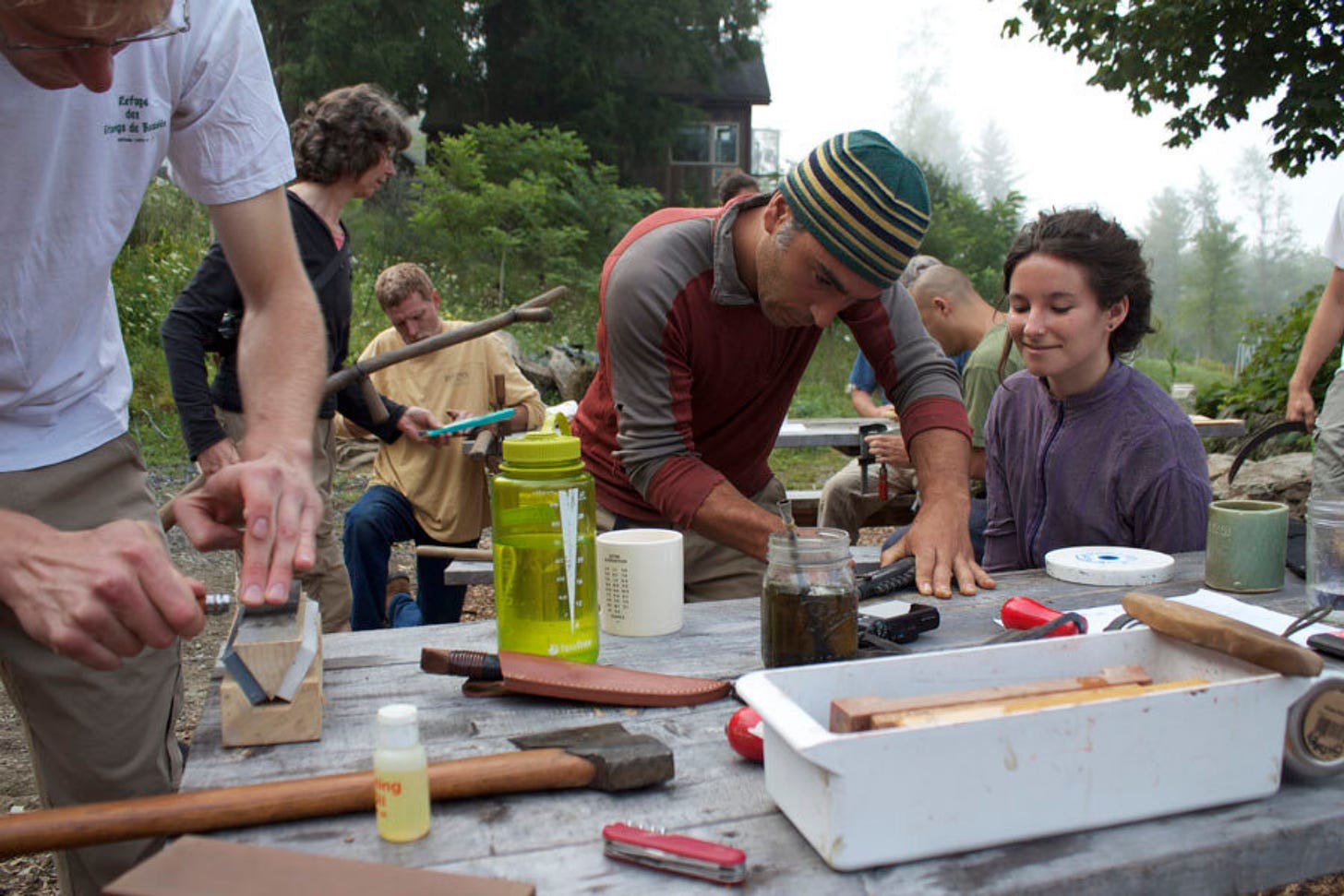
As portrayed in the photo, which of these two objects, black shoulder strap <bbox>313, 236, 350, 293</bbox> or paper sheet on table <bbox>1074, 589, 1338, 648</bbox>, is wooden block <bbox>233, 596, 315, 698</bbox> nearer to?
paper sheet on table <bbox>1074, 589, 1338, 648</bbox>

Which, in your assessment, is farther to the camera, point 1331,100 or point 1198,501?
point 1331,100

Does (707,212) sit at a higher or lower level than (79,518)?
higher

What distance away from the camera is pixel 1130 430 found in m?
2.54

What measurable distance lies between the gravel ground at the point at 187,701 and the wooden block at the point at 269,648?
1427mm

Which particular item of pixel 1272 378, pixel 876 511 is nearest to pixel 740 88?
pixel 1272 378

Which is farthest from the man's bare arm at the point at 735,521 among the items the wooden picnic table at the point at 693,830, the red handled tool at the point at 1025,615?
the wooden picnic table at the point at 693,830

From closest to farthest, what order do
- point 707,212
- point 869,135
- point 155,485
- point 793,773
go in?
point 793,773 → point 869,135 → point 707,212 → point 155,485

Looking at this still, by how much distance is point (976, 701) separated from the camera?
1.21 metres

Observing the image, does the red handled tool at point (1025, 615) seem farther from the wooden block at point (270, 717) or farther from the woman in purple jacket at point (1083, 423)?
the wooden block at point (270, 717)

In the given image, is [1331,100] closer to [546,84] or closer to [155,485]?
[155,485]

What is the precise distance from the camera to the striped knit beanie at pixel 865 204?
219 centimetres

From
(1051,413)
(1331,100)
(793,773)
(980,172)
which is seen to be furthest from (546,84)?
(980,172)

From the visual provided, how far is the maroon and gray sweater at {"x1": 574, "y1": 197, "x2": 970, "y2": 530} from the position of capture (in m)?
2.50

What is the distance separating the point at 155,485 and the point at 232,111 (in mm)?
6264
